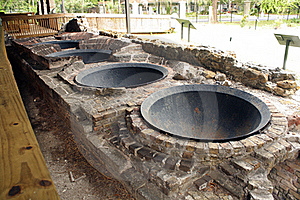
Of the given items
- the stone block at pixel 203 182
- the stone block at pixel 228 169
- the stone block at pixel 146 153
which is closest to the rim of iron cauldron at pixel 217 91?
the stone block at pixel 146 153

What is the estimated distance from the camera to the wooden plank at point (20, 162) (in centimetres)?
67

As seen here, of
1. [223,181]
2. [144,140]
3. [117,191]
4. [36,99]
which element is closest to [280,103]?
[223,181]

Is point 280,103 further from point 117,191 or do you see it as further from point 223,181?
point 117,191

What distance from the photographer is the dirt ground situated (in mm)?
3235

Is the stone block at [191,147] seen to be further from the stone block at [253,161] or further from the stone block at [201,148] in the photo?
the stone block at [253,161]

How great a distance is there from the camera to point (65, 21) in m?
13.4

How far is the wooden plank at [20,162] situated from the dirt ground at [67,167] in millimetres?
2399

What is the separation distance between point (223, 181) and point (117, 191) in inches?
57.0

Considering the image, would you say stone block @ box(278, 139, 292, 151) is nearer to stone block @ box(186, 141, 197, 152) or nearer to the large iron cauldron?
stone block @ box(186, 141, 197, 152)

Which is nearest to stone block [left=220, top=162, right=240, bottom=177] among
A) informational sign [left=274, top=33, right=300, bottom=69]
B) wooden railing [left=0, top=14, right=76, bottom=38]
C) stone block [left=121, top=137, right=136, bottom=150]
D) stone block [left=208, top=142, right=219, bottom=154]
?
stone block [left=208, top=142, right=219, bottom=154]

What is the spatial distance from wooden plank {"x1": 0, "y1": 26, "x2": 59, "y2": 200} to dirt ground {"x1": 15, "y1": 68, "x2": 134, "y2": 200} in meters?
2.40

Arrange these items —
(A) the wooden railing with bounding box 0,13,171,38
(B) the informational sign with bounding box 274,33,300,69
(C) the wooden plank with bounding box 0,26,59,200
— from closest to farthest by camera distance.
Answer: (C) the wooden plank with bounding box 0,26,59,200 → (B) the informational sign with bounding box 274,33,300,69 → (A) the wooden railing with bounding box 0,13,171,38

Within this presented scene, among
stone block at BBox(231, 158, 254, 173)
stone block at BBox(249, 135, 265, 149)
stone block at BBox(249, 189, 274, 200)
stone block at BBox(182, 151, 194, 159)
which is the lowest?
stone block at BBox(249, 189, 274, 200)

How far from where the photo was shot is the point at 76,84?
5199 millimetres
